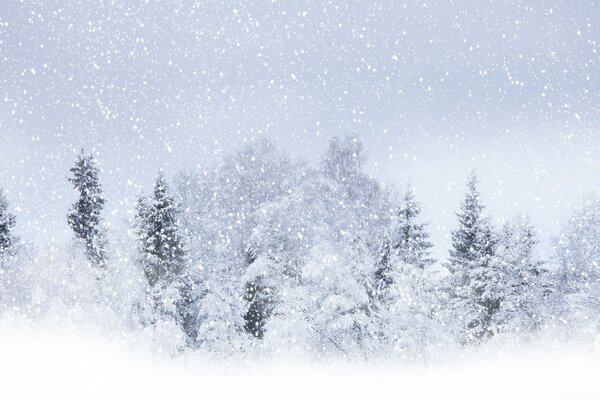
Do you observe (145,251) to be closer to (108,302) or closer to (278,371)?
(108,302)

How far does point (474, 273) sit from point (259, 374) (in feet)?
40.1

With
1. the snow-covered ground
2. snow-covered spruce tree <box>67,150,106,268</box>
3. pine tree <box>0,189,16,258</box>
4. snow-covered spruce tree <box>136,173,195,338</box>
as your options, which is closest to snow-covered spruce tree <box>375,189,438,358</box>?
the snow-covered ground

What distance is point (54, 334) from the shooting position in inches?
850

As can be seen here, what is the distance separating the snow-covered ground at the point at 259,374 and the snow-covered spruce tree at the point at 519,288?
1.42 metres

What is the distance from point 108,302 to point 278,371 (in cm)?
806

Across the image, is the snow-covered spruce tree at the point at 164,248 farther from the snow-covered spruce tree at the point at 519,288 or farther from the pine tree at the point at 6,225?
the snow-covered spruce tree at the point at 519,288

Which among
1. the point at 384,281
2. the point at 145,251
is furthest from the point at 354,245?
the point at 145,251

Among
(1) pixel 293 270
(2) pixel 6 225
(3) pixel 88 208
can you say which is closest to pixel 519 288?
(1) pixel 293 270

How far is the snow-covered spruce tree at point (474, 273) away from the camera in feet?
83.9

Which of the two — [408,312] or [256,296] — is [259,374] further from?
[256,296]

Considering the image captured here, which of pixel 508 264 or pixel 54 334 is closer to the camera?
pixel 54 334

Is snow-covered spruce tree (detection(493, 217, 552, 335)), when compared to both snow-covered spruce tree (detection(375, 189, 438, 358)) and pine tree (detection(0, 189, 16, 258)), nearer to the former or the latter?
snow-covered spruce tree (detection(375, 189, 438, 358))

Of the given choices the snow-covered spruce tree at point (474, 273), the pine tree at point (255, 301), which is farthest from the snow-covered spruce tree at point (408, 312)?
the snow-covered spruce tree at point (474, 273)

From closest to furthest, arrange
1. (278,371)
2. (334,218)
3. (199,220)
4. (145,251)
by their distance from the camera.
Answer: (278,371) < (334,218) < (145,251) < (199,220)
